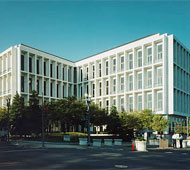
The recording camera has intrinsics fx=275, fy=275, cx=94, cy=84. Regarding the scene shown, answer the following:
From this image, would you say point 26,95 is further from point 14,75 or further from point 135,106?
point 135,106

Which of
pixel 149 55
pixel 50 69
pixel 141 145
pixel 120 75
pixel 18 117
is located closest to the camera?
pixel 141 145

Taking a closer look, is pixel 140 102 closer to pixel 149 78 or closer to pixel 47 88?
pixel 149 78

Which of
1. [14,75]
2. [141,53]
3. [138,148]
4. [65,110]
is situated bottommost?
[138,148]

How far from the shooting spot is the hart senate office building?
5947 cm

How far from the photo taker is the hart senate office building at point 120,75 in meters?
59.5

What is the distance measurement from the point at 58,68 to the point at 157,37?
1182 inches

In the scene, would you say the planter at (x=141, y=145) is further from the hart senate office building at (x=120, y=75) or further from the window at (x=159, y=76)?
the window at (x=159, y=76)

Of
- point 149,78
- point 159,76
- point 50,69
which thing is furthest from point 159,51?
point 50,69

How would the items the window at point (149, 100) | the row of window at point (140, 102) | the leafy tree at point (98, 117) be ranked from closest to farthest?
the leafy tree at point (98, 117) → the row of window at point (140, 102) → the window at point (149, 100)

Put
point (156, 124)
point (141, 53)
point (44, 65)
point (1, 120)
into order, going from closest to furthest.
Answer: point (156, 124) < point (1, 120) < point (141, 53) < point (44, 65)

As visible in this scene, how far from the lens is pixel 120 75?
68.9 meters

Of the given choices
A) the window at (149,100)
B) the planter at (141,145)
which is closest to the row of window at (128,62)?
the window at (149,100)

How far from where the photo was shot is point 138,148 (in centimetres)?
2675

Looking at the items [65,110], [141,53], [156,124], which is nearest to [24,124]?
[65,110]
